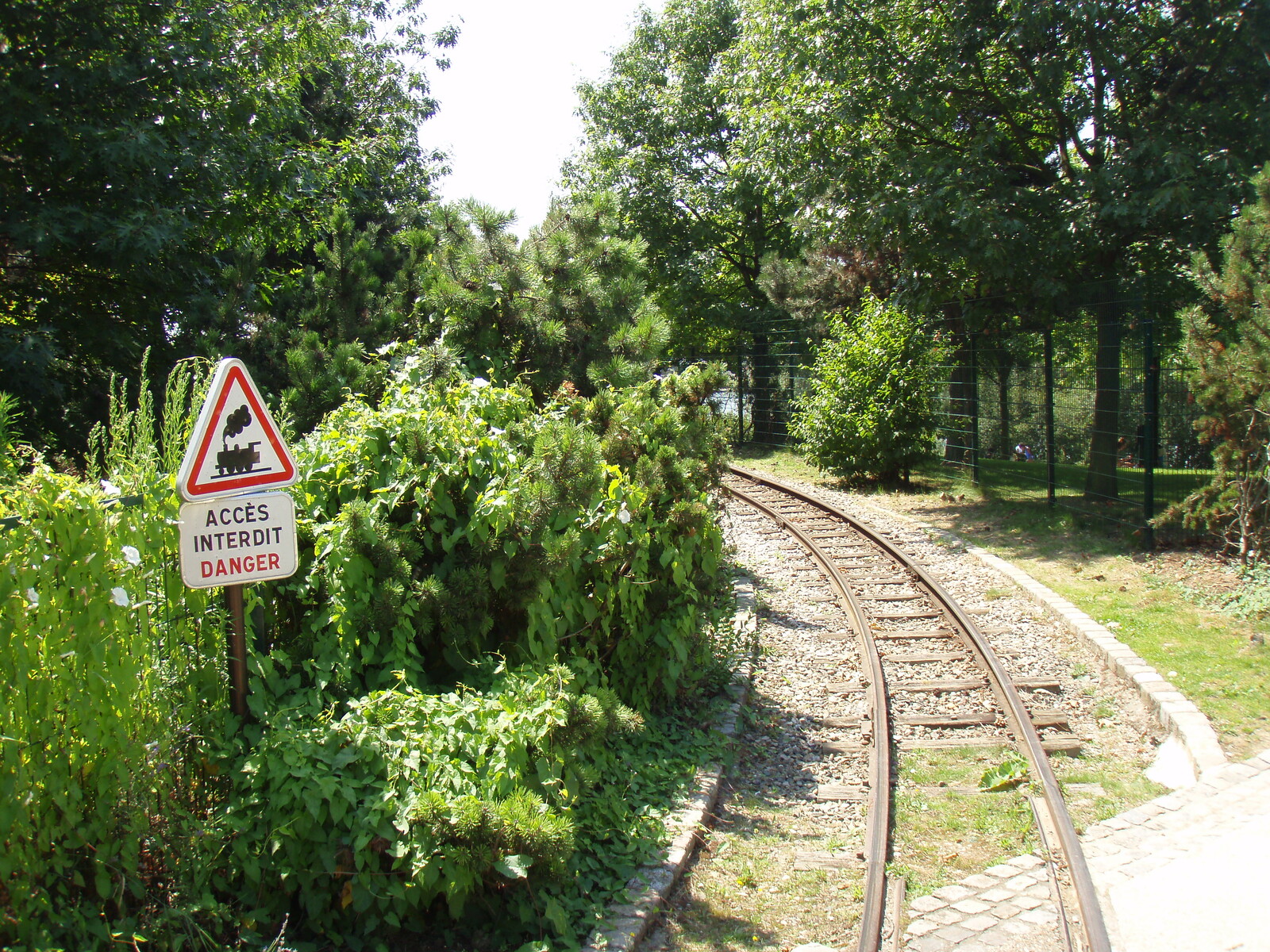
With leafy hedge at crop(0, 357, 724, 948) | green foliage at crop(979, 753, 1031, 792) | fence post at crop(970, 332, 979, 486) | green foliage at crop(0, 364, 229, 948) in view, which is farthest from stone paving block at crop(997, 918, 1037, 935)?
fence post at crop(970, 332, 979, 486)

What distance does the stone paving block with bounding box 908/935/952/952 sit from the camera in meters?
3.89

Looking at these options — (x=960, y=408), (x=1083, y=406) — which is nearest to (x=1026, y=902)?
(x=1083, y=406)

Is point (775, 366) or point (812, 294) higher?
point (812, 294)

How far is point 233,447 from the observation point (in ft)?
11.1

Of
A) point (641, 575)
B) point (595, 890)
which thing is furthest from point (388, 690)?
point (641, 575)

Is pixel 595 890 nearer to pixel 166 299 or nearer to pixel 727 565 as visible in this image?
pixel 727 565

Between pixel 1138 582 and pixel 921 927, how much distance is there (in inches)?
275

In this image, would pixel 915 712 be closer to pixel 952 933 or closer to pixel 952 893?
pixel 952 893

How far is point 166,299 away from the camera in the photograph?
8.68 metres

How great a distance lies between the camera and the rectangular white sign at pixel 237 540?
3262 mm

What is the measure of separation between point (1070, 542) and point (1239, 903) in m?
8.05

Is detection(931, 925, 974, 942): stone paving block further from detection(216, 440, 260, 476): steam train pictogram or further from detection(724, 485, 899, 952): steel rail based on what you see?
detection(216, 440, 260, 476): steam train pictogram

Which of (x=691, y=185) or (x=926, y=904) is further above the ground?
(x=691, y=185)

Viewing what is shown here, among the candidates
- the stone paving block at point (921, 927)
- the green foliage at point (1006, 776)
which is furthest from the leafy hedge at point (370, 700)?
the green foliage at point (1006, 776)
